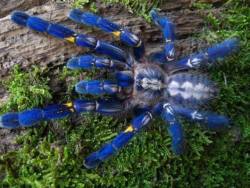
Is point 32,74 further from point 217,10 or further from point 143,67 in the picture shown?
point 217,10

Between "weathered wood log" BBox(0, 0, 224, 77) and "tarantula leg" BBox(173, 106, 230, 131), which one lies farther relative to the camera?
"weathered wood log" BBox(0, 0, 224, 77)

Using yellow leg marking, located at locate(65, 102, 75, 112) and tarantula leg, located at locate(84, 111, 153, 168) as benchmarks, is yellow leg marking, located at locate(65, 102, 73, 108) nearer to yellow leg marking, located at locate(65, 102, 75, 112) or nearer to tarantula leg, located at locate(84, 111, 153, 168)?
yellow leg marking, located at locate(65, 102, 75, 112)

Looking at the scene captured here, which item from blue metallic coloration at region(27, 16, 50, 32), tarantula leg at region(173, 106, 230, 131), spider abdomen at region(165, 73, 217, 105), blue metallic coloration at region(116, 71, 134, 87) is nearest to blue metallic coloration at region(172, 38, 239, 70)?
spider abdomen at region(165, 73, 217, 105)

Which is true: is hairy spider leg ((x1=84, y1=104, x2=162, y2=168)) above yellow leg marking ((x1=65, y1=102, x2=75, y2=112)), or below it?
below

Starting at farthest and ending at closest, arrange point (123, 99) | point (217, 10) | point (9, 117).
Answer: point (217, 10) < point (123, 99) < point (9, 117)

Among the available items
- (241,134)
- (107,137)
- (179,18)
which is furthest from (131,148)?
(179,18)

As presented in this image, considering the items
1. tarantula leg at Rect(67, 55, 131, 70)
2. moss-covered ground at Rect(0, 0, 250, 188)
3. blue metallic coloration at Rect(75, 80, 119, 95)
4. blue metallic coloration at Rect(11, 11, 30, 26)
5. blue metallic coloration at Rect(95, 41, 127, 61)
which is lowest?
moss-covered ground at Rect(0, 0, 250, 188)

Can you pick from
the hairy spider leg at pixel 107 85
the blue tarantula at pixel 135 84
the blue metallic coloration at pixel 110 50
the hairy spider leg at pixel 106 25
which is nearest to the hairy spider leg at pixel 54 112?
the blue tarantula at pixel 135 84
